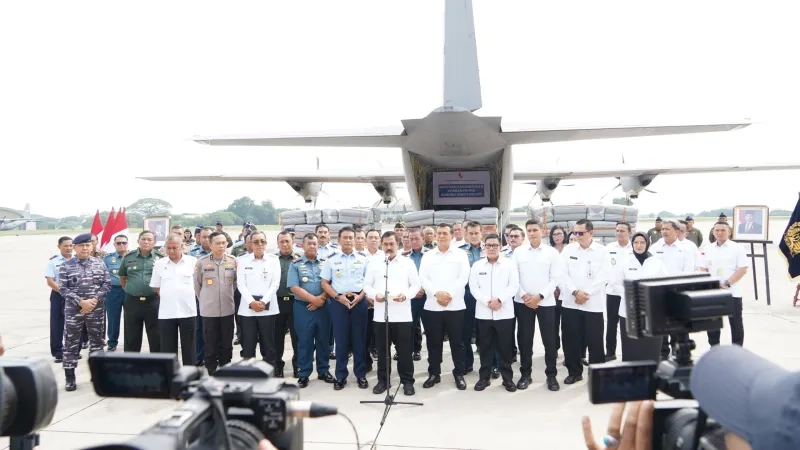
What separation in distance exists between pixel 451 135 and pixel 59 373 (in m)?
6.28

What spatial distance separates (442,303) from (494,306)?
1.81 ft

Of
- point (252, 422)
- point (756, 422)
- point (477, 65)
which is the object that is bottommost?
point (252, 422)

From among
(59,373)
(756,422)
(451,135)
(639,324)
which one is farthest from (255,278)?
(756,422)

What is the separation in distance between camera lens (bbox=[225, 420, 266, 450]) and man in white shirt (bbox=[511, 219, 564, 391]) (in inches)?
166

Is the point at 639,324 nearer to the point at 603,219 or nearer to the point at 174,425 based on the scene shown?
the point at 174,425

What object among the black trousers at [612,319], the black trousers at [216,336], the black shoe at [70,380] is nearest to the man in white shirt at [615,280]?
the black trousers at [612,319]

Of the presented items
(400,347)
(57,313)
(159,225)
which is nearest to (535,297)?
(400,347)

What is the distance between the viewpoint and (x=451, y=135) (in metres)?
7.55

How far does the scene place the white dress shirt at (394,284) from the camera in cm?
505

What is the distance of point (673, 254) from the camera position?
19.7 feet

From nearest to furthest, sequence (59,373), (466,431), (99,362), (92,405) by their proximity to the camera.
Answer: (99,362) → (466,431) → (92,405) → (59,373)

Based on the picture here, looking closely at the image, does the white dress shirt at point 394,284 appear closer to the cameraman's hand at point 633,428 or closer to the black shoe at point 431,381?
the black shoe at point 431,381

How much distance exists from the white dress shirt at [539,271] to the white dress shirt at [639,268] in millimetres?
727

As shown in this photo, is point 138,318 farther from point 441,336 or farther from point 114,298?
point 441,336
